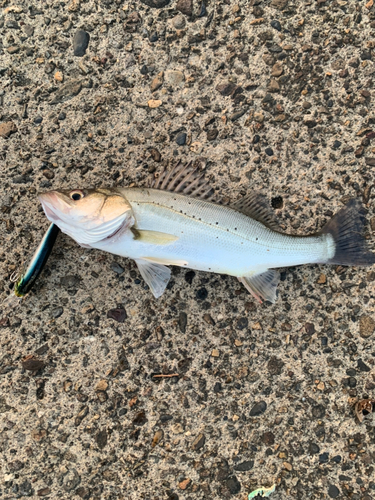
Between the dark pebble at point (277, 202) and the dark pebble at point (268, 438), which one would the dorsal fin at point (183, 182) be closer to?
the dark pebble at point (277, 202)

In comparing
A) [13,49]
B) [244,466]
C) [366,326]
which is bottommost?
[244,466]

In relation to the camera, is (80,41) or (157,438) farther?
(80,41)

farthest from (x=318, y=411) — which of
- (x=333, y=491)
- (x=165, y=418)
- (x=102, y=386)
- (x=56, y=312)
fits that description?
(x=56, y=312)

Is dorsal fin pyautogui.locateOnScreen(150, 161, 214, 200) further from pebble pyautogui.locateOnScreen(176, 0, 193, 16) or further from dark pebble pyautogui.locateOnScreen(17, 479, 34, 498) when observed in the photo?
dark pebble pyautogui.locateOnScreen(17, 479, 34, 498)

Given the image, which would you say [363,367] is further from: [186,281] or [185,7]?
[185,7]

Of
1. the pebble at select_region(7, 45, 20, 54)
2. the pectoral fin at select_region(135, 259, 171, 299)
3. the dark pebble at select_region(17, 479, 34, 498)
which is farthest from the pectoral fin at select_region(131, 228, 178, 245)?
the dark pebble at select_region(17, 479, 34, 498)

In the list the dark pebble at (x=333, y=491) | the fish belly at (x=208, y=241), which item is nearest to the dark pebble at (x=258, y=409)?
the dark pebble at (x=333, y=491)

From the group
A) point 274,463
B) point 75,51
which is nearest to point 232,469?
point 274,463
